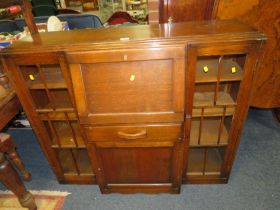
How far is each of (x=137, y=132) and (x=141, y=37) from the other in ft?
1.56

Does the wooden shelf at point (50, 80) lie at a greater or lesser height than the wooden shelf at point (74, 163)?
greater

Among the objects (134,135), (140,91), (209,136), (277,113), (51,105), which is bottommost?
(277,113)

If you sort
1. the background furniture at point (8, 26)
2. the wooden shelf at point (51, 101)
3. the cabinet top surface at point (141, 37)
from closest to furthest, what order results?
the cabinet top surface at point (141, 37) → the wooden shelf at point (51, 101) → the background furniture at point (8, 26)

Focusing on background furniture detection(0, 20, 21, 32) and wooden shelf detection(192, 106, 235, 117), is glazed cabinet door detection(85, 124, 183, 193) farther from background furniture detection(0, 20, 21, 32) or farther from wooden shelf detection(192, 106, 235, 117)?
background furniture detection(0, 20, 21, 32)

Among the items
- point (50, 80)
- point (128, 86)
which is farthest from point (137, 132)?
point (50, 80)

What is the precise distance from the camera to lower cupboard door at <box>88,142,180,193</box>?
1.22 meters

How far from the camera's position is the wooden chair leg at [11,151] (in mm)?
1332

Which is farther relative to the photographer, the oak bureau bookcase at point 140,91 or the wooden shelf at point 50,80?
the wooden shelf at point 50,80

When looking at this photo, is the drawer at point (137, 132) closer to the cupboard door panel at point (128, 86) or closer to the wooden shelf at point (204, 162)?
the cupboard door panel at point (128, 86)

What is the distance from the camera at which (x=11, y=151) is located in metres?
1.44

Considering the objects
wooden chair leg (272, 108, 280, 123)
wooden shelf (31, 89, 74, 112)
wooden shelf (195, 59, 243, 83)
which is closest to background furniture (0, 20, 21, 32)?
wooden shelf (31, 89, 74, 112)

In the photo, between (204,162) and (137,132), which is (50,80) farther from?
(204,162)

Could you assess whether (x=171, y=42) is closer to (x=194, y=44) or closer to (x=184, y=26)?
(x=194, y=44)

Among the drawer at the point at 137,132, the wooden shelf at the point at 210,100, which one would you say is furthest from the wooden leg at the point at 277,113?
the drawer at the point at 137,132
